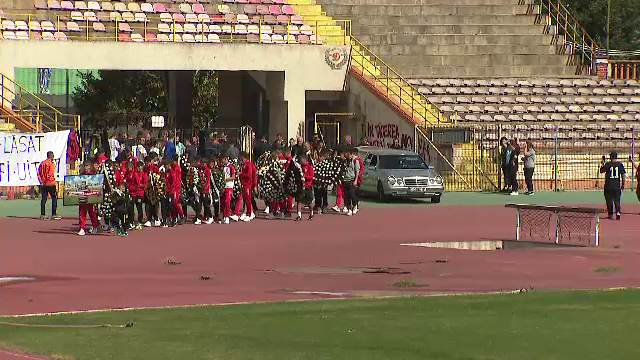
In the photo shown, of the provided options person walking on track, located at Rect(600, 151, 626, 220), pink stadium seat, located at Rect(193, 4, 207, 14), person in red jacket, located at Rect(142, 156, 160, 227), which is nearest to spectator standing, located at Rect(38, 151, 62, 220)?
person in red jacket, located at Rect(142, 156, 160, 227)

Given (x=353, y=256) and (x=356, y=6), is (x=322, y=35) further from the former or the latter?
(x=353, y=256)

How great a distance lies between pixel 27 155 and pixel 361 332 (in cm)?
2352

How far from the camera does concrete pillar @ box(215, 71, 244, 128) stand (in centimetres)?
6216

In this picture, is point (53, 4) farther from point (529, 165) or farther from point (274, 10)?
point (529, 165)

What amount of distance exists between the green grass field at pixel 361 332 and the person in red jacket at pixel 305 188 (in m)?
14.1

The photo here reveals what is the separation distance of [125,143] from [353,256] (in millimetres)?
20157

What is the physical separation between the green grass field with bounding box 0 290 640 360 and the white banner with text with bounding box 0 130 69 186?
2005cm

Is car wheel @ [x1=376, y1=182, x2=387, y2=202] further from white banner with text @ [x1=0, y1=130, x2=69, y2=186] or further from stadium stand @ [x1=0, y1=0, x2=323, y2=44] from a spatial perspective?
stadium stand @ [x1=0, y1=0, x2=323, y2=44]

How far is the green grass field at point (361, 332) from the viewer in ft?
47.2

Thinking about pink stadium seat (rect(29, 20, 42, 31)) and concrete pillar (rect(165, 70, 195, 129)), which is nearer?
pink stadium seat (rect(29, 20, 42, 31))

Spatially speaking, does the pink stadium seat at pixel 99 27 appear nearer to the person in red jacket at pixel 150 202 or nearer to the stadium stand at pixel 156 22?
the stadium stand at pixel 156 22

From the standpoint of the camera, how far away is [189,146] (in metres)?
43.2

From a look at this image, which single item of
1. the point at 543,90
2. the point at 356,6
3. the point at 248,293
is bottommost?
the point at 248,293

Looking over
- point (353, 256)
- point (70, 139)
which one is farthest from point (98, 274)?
point (70, 139)
